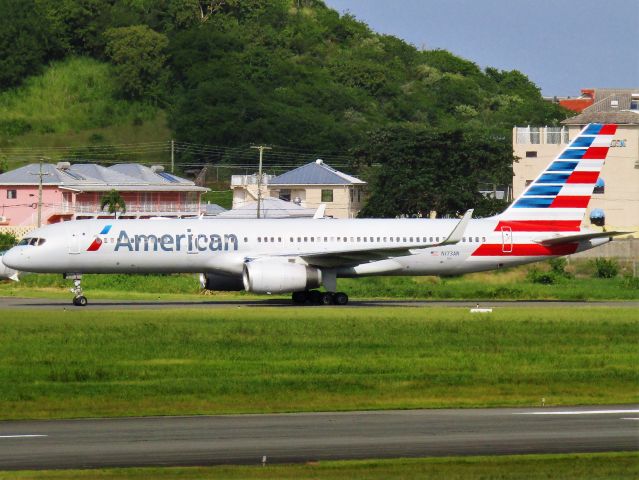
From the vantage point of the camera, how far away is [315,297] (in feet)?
165

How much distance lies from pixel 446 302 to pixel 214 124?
326ft

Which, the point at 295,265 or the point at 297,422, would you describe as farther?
the point at 295,265

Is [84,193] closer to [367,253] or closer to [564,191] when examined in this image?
[564,191]

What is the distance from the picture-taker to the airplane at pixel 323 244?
159ft

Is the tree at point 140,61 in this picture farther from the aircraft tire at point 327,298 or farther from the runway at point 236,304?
the aircraft tire at point 327,298

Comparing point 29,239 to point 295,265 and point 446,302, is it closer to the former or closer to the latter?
point 295,265

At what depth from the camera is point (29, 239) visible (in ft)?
160

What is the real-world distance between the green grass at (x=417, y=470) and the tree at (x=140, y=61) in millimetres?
147173

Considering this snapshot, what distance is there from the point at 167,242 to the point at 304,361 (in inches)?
758

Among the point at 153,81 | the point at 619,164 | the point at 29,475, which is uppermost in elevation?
the point at 153,81

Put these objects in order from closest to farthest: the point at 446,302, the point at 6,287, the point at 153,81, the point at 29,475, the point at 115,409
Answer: the point at 29,475, the point at 115,409, the point at 446,302, the point at 6,287, the point at 153,81

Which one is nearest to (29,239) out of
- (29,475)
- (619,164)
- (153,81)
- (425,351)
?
(425,351)

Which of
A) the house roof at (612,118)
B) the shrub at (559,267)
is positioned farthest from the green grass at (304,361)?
the house roof at (612,118)

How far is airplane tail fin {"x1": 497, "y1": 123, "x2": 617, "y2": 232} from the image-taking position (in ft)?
171
